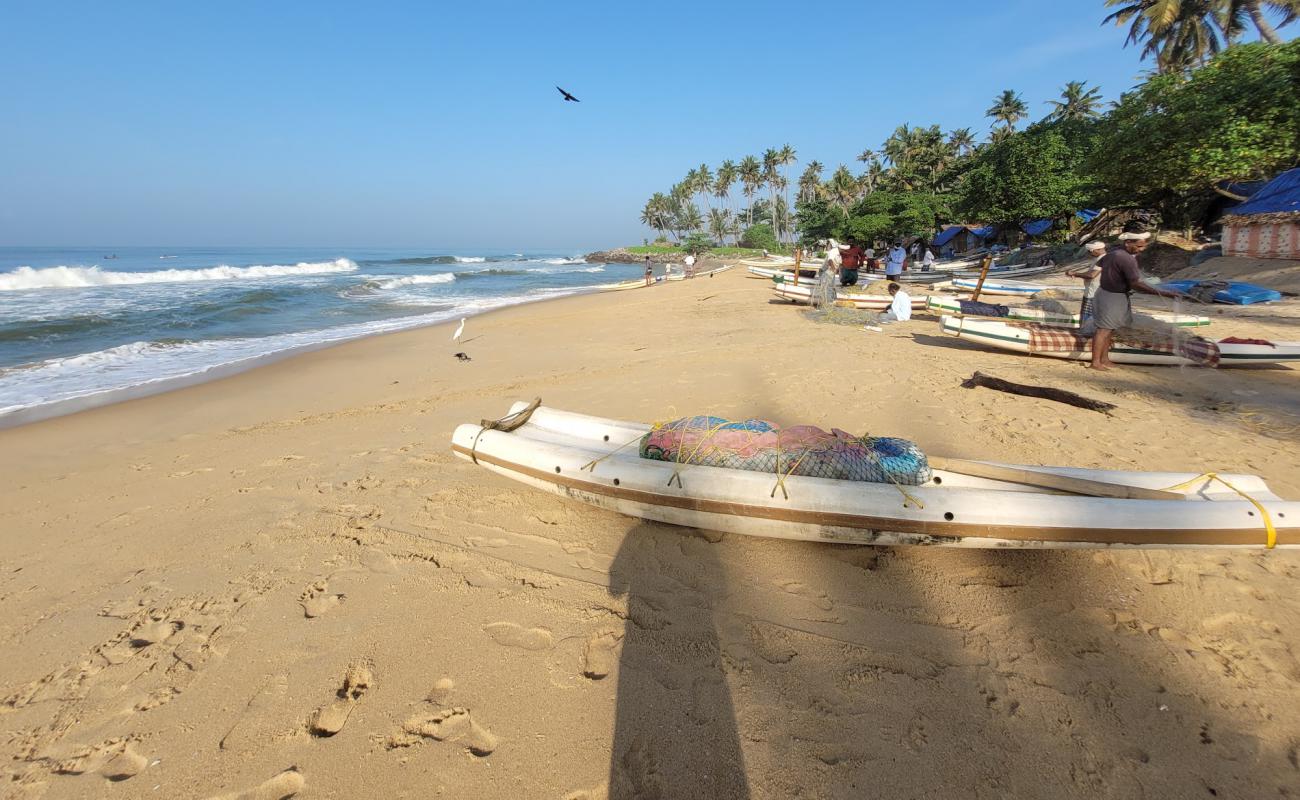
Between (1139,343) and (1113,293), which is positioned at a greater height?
(1113,293)

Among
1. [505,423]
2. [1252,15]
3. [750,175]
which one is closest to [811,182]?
[750,175]

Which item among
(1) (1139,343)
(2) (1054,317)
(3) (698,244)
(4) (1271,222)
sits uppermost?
(3) (698,244)

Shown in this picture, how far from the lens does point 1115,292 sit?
636 cm

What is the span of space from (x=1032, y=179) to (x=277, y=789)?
31614 millimetres

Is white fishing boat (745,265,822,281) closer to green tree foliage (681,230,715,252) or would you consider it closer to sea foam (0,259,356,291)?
sea foam (0,259,356,291)

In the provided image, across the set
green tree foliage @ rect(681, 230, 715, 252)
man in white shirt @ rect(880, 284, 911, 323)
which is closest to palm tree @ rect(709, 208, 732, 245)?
green tree foliage @ rect(681, 230, 715, 252)

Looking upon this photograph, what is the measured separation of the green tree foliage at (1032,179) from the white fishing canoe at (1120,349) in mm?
21823

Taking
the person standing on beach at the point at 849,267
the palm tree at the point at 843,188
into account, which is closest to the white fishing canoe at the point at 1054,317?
the person standing on beach at the point at 849,267

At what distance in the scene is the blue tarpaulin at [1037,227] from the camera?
29.8 metres

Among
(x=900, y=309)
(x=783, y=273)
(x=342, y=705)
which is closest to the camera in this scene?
(x=342, y=705)

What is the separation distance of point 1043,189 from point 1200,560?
91.9ft

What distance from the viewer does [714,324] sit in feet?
40.5

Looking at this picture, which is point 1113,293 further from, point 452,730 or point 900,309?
point 452,730

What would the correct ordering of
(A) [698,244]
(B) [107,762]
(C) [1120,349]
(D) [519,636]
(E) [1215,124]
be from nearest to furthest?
(B) [107,762]
(D) [519,636]
(C) [1120,349]
(E) [1215,124]
(A) [698,244]
